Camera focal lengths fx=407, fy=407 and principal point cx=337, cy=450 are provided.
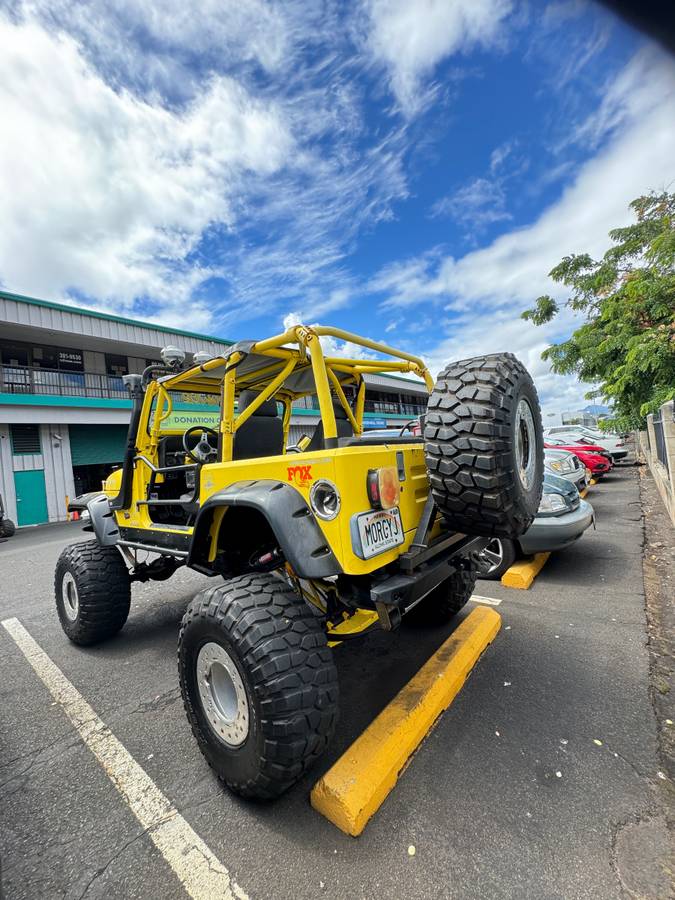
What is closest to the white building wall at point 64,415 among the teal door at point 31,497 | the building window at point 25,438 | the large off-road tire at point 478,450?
the building window at point 25,438

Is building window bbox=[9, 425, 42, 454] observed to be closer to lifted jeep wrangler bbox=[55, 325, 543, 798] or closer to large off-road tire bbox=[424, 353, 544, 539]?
lifted jeep wrangler bbox=[55, 325, 543, 798]

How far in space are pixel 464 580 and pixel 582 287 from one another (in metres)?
13.2

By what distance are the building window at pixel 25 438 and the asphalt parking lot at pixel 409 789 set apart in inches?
595

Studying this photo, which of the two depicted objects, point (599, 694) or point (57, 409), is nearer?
point (599, 694)

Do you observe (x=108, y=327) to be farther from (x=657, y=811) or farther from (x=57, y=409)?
(x=657, y=811)

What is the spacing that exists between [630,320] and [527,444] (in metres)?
8.34

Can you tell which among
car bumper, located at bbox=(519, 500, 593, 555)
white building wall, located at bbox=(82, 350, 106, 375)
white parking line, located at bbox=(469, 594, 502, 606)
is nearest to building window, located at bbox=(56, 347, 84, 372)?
white building wall, located at bbox=(82, 350, 106, 375)

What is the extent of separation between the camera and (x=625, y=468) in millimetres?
14898

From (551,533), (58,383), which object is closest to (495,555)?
(551,533)

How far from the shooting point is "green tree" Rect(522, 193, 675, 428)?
705cm

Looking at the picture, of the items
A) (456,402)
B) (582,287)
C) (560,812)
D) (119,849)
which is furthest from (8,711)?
(582,287)

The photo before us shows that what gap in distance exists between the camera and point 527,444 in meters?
2.41

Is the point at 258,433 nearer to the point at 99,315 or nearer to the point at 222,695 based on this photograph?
the point at 222,695

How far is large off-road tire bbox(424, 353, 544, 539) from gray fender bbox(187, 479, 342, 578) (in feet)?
2.03
